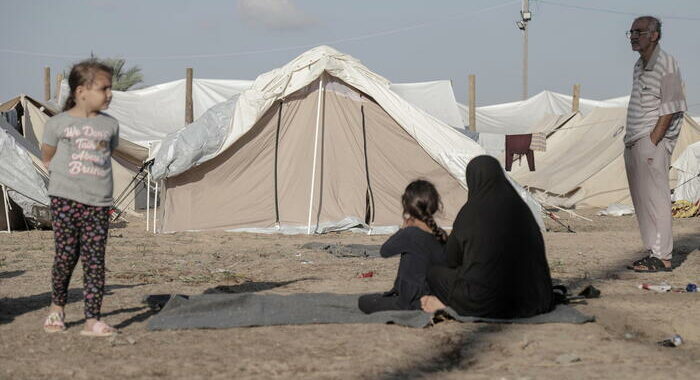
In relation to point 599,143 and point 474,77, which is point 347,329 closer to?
point 599,143

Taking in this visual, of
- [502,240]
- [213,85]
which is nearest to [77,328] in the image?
[502,240]

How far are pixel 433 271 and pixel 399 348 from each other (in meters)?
0.85

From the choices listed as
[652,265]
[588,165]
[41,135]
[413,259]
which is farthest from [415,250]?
[588,165]

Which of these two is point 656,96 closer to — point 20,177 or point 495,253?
point 495,253

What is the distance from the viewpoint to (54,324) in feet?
14.4

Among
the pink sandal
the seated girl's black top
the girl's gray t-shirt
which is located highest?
the girl's gray t-shirt

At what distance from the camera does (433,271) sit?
15.8ft

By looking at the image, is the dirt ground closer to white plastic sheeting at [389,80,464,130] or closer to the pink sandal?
the pink sandal

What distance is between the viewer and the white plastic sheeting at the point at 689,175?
55.8 feet

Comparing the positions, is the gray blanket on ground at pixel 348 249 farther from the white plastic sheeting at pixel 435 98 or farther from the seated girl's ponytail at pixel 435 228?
the white plastic sheeting at pixel 435 98

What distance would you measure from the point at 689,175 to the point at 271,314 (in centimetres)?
1428

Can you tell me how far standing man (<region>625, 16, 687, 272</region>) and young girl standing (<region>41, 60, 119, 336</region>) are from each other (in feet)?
14.5

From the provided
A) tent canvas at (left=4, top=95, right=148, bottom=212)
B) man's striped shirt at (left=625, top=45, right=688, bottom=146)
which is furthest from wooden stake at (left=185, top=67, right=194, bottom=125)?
man's striped shirt at (left=625, top=45, right=688, bottom=146)

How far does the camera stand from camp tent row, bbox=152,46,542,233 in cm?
1119
